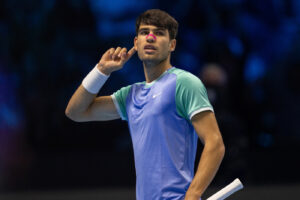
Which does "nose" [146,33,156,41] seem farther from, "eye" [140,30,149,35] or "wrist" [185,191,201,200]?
"wrist" [185,191,201,200]

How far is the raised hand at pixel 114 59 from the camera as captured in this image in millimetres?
3359

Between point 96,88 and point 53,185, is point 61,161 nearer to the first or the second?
point 53,185

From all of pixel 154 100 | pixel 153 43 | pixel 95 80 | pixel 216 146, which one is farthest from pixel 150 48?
pixel 216 146

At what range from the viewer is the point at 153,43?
3.17 meters

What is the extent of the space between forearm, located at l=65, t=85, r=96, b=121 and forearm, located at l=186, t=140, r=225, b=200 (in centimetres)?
89

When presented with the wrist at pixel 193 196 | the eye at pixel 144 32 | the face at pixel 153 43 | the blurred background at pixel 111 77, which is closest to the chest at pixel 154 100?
the face at pixel 153 43

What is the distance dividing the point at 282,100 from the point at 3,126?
358 cm

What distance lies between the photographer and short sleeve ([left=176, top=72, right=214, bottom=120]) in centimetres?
294

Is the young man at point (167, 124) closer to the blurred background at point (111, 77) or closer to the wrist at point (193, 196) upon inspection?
the wrist at point (193, 196)

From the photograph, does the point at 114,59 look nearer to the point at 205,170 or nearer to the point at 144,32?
the point at 144,32

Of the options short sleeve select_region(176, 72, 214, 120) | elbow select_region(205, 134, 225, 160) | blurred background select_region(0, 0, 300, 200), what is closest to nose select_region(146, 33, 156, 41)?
short sleeve select_region(176, 72, 214, 120)

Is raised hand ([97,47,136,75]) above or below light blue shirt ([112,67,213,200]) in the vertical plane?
above

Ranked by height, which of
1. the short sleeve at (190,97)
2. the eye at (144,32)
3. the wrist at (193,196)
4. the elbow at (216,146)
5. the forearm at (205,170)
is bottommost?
the wrist at (193,196)

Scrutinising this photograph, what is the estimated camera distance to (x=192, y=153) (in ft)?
10.2
